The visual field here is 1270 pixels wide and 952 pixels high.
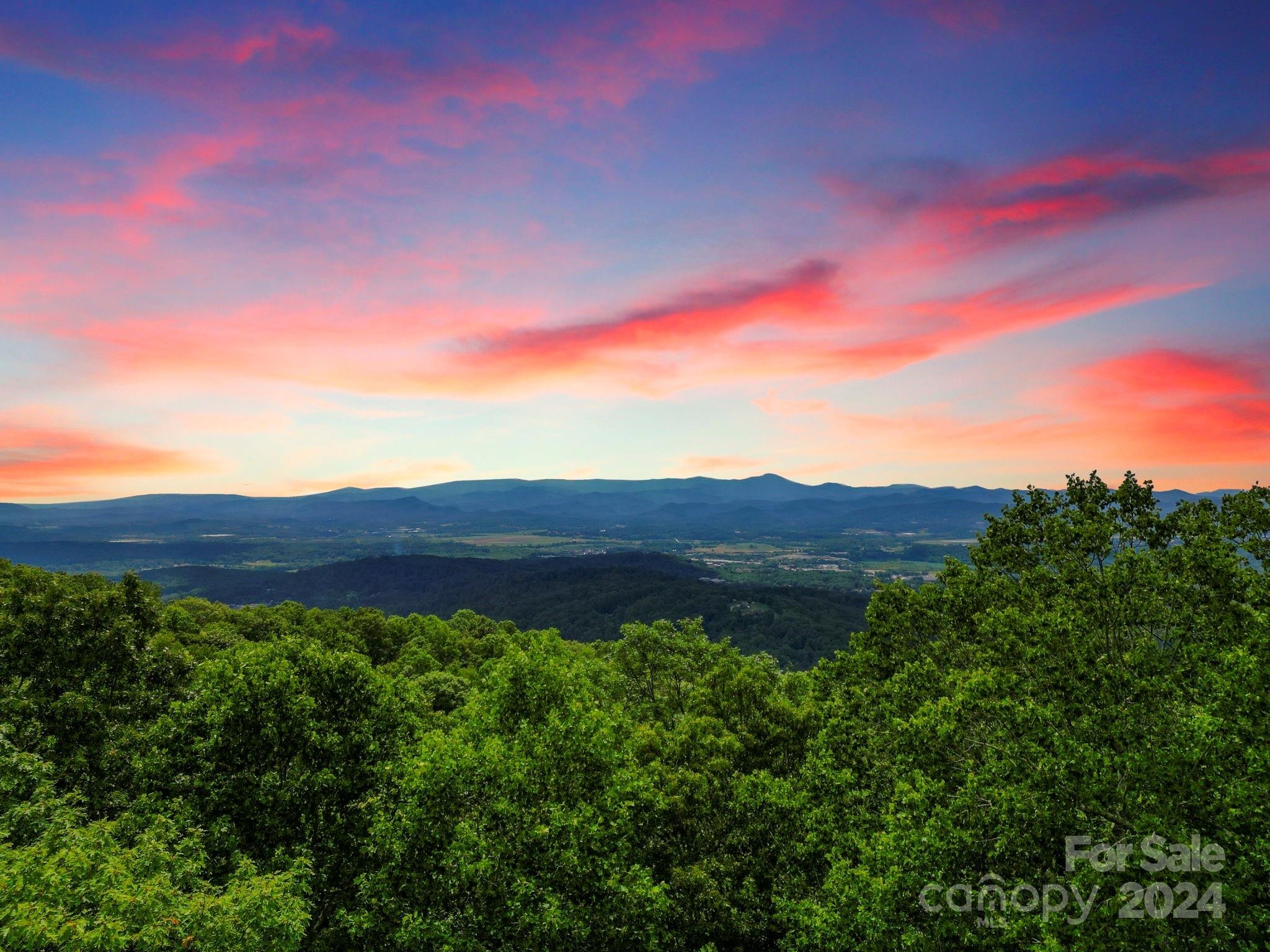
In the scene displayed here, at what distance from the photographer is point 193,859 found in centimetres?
1803

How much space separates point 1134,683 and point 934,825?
794cm

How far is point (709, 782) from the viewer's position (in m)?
25.7

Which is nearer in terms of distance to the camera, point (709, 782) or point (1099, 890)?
point (1099, 890)

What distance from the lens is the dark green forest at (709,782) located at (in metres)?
14.4

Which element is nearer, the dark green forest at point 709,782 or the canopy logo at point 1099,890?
the canopy logo at point 1099,890

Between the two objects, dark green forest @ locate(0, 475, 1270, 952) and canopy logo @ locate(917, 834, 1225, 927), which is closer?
canopy logo @ locate(917, 834, 1225, 927)

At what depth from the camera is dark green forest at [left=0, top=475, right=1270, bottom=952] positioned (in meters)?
14.4

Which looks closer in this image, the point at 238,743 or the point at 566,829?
the point at 566,829

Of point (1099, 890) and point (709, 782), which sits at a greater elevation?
point (1099, 890)

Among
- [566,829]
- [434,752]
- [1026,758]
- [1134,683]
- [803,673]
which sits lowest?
[803,673]

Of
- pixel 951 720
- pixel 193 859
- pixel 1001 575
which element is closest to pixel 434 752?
pixel 193 859

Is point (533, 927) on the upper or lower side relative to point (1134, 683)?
lower

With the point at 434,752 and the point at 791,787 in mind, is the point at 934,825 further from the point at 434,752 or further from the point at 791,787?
the point at 434,752

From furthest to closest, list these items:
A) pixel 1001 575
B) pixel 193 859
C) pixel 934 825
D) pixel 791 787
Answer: pixel 1001 575 < pixel 791 787 < pixel 193 859 < pixel 934 825
